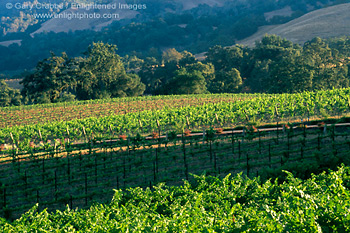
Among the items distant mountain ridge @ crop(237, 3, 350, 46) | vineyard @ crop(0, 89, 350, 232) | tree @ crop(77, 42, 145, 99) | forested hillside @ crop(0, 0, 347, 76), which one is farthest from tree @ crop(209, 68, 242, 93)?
forested hillside @ crop(0, 0, 347, 76)

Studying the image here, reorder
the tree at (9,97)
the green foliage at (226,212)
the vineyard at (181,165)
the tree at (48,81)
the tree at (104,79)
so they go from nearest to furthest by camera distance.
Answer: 1. the green foliage at (226,212)
2. the vineyard at (181,165)
3. the tree at (48,81)
4. the tree at (9,97)
5. the tree at (104,79)

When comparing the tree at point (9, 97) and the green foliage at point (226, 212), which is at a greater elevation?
the tree at point (9, 97)

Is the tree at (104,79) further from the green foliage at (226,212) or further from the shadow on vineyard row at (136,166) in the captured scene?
the green foliage at (226,212)

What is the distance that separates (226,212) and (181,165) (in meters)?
10.1

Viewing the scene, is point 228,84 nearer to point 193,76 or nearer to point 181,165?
point 193,76

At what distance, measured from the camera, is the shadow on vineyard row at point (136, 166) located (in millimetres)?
16781

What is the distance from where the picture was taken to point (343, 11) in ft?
403

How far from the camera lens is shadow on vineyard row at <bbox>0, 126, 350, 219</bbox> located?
16781mm

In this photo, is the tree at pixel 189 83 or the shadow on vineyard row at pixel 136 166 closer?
the shadow on vineyard row at pixel 136 166

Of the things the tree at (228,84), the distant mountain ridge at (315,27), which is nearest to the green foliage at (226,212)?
the tree at (228,84)

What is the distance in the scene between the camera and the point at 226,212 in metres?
10.1

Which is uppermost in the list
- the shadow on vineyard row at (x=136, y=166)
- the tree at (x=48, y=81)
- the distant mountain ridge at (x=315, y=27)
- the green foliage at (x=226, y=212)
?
the distant mountain ridge at (x=315, y=27)

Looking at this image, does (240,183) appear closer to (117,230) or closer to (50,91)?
(117,230)

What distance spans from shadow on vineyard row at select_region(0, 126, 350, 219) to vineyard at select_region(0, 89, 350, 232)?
6 centimetres
